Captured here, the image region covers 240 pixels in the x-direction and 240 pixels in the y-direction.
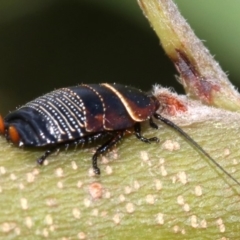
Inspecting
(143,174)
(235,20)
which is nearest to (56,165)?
(143,174)

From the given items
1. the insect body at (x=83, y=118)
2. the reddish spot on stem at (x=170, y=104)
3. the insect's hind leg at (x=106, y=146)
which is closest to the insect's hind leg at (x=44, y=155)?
the insect body at (x=83, y=118)

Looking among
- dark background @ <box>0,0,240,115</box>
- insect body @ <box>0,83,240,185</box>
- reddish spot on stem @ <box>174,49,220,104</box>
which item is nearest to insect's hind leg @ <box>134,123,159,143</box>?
insect body @ <box>0,83,240,185</box>

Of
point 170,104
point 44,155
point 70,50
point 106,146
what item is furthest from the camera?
point 70,50

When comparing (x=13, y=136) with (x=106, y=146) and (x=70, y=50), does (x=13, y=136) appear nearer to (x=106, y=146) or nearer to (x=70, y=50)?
(x=106, y=146)

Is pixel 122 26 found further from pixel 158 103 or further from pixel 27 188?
pixel 27 188

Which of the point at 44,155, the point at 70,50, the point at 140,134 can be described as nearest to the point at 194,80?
the point at 140,134

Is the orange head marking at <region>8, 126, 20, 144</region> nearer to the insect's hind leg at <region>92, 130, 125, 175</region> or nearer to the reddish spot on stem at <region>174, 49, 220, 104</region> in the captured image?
the insect's hind leg at <region>92, 130, 125, 175</region>

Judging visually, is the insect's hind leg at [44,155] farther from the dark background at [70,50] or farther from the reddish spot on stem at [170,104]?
the dark background at [70,50]
